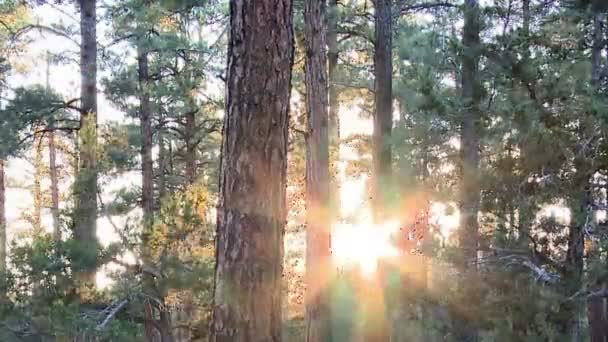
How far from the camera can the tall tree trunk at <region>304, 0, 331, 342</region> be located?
691 cm

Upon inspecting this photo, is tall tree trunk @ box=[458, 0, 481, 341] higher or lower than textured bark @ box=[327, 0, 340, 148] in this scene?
lower

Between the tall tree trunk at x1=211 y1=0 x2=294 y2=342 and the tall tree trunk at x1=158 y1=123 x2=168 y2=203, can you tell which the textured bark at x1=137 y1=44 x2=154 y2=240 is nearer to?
the tall tree trunk at x1=158 y1=123 x2=168 y2=203

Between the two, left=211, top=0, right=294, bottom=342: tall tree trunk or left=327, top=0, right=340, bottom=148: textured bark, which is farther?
left=327, top=0, right=340, bottom=148: textured bark

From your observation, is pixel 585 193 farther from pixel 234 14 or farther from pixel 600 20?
pixel 234 14

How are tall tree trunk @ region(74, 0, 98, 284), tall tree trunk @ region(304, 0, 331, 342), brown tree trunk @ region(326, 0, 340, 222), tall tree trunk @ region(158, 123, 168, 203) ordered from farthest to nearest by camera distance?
tall tree trunk @ region(158, 123, 168, 203) → brown tree trunk @ region(326, 0, 340, 222) → tall tree trunk @ region(304, 0, 331, 342) → tall tree trunk @ region(74, 0, 98, 284)

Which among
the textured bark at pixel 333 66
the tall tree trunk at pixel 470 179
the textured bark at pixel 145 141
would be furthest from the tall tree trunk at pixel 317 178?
the textured bark at pixel 145 141

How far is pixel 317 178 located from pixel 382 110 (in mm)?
1236

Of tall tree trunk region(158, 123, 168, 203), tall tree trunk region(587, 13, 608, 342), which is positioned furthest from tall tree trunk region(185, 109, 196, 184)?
tall tree trunk region(587, 13, 608, 342)

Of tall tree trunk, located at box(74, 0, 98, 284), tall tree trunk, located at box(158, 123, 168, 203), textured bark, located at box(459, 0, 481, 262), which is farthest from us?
tall tree trunk, located at box(158, 123, 168, 203)

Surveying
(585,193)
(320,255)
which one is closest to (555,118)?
(585,193)

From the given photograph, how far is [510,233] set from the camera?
4930mm

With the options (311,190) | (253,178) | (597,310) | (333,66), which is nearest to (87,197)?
(311,190)

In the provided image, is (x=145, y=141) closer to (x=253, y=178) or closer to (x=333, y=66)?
(x=333, y=66)

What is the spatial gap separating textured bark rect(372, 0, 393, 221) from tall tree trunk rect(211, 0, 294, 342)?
4724 millimetres
